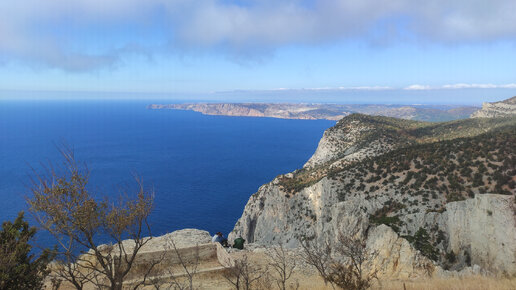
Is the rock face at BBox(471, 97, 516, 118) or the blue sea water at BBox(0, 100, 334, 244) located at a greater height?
the rock face at BBox(471, 97, 516, 118)

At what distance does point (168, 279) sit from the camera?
15516 millimetres

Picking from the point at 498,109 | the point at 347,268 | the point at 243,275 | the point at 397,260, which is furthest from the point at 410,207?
the point at 498,109

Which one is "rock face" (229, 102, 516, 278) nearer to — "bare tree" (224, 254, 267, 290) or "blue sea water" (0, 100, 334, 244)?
"bare tree" (224, 254, 267, 290)

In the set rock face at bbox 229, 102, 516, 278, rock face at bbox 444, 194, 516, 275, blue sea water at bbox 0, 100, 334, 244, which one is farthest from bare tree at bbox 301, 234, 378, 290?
blue sea water at bbox 0, 100, 334, 244

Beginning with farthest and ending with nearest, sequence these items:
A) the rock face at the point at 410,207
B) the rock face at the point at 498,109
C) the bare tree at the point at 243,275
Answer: the rock face at the point at 498,109 < the rock face at the point at 410,207 < the bare tree at the point at 243,275

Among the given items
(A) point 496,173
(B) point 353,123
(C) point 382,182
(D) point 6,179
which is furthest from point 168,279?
(D) point 6,179

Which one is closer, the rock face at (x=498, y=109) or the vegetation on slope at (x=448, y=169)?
the vegetation on slope at (x=448, y=169)

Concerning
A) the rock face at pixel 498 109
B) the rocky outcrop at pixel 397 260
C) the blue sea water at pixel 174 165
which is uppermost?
the rock face at pixel 498 109

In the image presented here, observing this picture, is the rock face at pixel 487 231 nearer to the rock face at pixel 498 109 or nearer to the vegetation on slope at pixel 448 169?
the vegetation on slope at pixel 448 169

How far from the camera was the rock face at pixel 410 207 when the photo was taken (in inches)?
548

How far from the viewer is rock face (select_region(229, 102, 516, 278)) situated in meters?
13.9

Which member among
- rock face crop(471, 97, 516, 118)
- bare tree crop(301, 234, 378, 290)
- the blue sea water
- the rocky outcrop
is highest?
rock face crop(471, 97, 516, 118)

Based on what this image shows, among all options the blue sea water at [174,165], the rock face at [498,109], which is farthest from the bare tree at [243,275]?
the rock face at [498,109]

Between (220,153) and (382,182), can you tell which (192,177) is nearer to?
(220,153)
